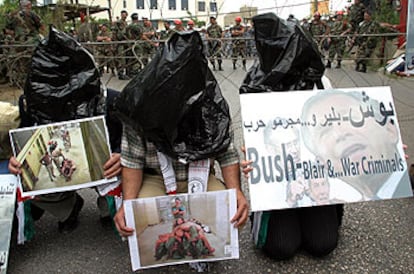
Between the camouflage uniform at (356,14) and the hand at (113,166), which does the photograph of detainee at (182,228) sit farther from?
the camouflage uniform at (356,14)

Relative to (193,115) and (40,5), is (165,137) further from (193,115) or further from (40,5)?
(40,5)

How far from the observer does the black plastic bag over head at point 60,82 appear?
195 centimetres

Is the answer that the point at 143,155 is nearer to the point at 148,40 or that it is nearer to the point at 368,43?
the point at 148,40

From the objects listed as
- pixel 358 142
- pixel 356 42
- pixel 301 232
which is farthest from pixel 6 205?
pixel 356 42

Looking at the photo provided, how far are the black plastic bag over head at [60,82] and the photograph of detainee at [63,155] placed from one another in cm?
17

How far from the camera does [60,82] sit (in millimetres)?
1997

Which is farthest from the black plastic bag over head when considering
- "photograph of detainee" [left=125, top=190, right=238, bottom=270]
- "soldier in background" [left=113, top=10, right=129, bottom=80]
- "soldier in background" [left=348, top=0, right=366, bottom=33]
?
"soldier in background" [left=348, top=0, right=366, bottom=33]

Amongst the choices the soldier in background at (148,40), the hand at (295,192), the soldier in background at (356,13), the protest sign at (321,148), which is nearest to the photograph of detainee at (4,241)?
the protest sign at (321,148)

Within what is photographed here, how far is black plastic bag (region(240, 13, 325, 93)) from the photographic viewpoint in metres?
1.86

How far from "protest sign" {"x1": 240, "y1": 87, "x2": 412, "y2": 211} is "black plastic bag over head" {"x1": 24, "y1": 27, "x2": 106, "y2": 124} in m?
0.86

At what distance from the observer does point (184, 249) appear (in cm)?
170

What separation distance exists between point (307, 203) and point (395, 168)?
492mm

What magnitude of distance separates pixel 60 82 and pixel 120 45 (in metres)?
2.61

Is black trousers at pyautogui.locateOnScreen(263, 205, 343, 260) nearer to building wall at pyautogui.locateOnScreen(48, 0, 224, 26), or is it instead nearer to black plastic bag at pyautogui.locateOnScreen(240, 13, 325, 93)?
black plastic bag at pyautogui.locateOnScreen(240, 13, 325, 93)
